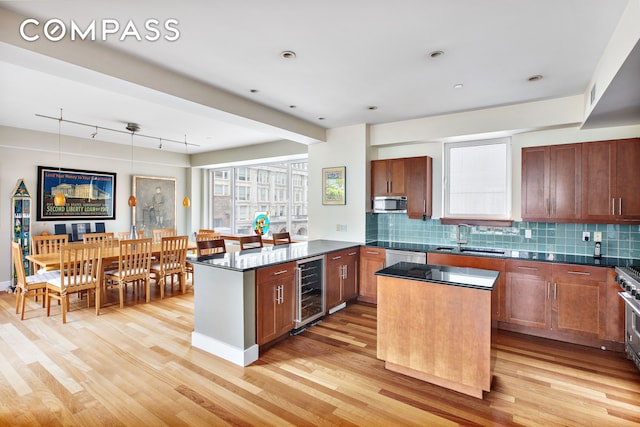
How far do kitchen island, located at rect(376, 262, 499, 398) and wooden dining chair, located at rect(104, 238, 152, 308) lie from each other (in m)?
3.68

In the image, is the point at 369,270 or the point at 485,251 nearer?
the point at 485,251

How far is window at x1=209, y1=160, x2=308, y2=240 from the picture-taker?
6531 mm

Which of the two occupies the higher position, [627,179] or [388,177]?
[388,177]

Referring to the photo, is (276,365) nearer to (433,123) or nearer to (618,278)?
(618,278)

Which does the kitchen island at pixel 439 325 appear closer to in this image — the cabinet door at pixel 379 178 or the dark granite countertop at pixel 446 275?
the dark granite countertop at pixel 446 275

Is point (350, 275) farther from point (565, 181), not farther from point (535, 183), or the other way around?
point (565, 181)

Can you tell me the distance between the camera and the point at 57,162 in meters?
5.79

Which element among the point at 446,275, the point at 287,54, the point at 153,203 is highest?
the point at 287,54

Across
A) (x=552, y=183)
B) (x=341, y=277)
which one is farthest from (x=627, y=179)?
(x=341, y=277)

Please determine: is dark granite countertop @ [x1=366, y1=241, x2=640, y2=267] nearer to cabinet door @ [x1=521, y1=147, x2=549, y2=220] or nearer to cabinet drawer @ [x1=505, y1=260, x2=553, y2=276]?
cabinet drawer @ [x1=505, y1=260, x2=553, y2=276]

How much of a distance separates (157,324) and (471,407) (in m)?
3.44

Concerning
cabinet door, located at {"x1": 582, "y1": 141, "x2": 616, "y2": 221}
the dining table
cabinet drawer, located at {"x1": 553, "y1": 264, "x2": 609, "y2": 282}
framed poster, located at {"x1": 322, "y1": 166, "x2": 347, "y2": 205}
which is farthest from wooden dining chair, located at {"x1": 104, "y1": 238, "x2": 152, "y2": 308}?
cabinet door, located at {"x1": 582, "y1": 141, "x2": 616, "y2": 221}

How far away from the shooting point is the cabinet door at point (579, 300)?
3.16 m

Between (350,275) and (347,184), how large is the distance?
1.41 meters
